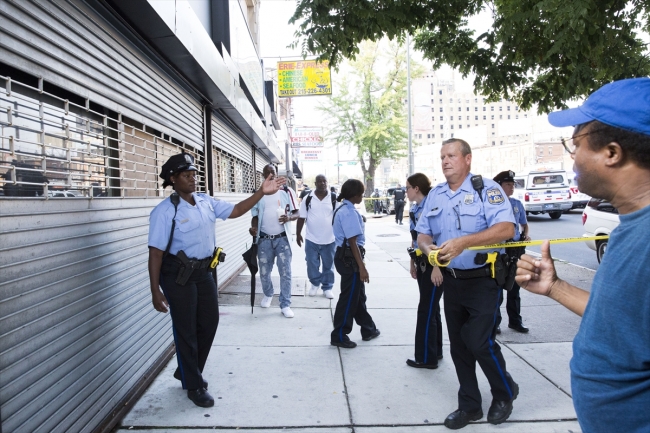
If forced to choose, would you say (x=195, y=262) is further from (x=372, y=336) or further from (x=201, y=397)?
(x=372, y=336)

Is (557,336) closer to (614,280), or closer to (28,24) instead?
(614,280)

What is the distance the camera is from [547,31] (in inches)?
182

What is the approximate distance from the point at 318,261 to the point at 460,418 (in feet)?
14.0

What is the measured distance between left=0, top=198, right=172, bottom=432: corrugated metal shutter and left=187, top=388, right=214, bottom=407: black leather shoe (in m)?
0.53

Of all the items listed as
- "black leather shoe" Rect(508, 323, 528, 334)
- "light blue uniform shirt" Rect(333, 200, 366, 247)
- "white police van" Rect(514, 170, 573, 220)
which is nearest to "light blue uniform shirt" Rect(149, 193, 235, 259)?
"light blue uniform shirt" Rect(333, 200, 366, 247)

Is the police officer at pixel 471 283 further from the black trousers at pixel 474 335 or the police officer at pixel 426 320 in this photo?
the police officer at pixel 426 320

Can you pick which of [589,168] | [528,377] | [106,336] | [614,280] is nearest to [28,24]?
[106,336]

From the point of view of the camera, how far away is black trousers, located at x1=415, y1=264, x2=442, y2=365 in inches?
176

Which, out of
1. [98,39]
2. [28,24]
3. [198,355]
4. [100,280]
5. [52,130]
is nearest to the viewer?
[28,24]

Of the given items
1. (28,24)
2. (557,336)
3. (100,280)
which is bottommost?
(557,336)

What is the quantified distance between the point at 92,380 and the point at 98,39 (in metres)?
2.48

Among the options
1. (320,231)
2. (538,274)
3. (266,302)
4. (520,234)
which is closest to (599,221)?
(520,234)

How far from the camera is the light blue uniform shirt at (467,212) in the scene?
3428mm

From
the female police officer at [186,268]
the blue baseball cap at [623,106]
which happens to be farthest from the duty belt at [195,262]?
the blue baseball cap at [623,106]
